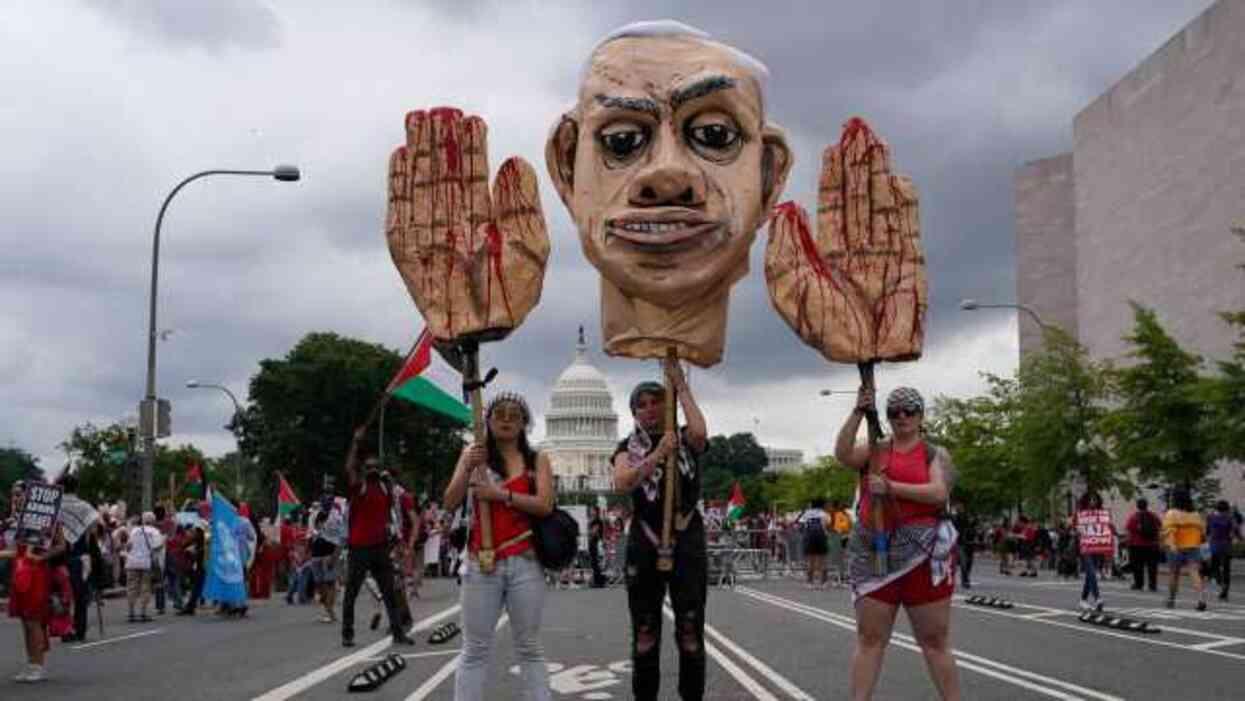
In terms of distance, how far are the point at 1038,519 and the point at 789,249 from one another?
187ft

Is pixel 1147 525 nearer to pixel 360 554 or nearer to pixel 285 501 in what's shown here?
pixel 360 554

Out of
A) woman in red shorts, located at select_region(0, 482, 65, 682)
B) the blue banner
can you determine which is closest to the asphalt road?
woman in red shorts, located at select_region(0, 482, 65, 682)

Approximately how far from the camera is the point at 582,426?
140m

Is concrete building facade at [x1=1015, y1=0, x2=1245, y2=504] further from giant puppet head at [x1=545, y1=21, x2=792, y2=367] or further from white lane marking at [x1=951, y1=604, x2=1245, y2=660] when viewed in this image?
giant puppet head at [x1=545, y1=21, x2=792, y2=367]

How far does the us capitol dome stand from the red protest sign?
116 m

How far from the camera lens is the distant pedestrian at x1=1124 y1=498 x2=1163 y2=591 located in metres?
25.9

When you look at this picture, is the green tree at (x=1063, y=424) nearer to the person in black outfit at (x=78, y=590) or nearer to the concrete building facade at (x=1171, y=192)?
the concrete building facade at (x=1171, y=192)

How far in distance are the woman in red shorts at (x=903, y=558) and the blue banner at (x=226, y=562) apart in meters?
16.7

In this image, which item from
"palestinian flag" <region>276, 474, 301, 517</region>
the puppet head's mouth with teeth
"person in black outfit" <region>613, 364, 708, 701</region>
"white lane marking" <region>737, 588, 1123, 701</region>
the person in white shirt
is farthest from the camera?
"palestinian flag" <region>276, 474, 301, 517</region>

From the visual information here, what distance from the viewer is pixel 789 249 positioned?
8.54 metres

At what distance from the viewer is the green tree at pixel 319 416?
78.9 meters

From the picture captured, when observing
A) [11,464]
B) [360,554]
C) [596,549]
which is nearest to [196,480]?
[596,549]

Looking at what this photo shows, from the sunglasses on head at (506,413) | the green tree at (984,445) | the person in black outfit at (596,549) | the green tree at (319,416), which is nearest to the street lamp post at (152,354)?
the person in black outfit at (596,549)

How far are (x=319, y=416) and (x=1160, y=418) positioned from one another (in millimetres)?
51431
